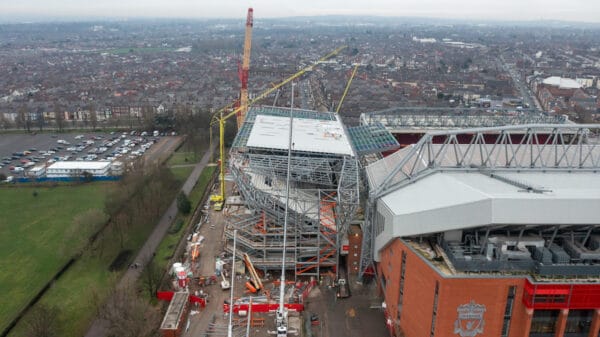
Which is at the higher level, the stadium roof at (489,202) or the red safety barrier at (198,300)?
the stadium roof at (489,202)

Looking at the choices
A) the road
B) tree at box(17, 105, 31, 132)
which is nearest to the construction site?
tree at box(17, 105, 31, 132)

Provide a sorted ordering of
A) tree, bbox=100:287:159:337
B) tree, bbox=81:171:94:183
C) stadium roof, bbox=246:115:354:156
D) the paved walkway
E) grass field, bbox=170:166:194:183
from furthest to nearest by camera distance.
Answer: grass field, bbox=170:166:194:183
tree, bbox=81:171:94:183
stadium roof, bbox=246:115:354:156
the paved walkway
tree, bbox=100:287:159:337

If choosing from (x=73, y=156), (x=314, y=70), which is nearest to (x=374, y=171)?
(x=73, y=156)

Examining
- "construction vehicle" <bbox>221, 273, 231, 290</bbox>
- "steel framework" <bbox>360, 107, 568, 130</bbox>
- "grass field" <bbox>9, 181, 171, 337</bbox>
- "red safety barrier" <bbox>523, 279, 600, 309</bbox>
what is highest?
"steel framework" <bbox>360, 107, 568, 130</bbox>

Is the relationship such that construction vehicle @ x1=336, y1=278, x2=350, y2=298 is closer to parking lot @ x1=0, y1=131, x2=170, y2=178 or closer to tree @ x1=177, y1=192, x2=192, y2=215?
tree @ x1=177, y1=192, x2=192, y2=215

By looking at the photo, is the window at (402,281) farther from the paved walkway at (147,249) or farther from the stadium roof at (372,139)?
the paved walkway at (147,249)

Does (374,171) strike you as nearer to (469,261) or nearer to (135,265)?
(469,261)

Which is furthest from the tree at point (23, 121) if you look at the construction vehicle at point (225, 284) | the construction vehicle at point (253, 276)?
the construction vehicle at point (225, 284)
